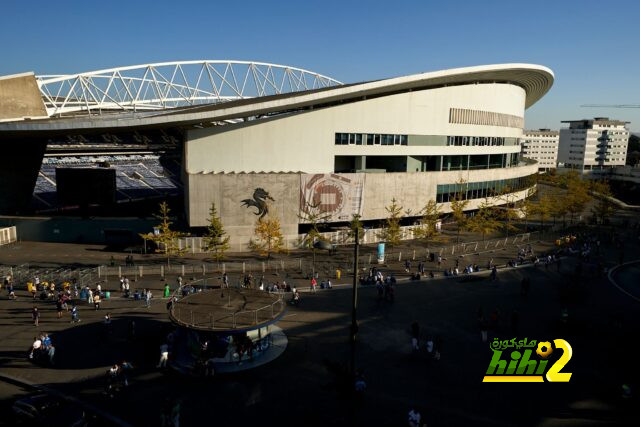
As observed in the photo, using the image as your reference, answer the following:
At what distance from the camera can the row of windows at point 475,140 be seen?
5180 cm

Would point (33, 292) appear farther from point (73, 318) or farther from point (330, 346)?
point (330, 346)

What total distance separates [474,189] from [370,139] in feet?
54.0

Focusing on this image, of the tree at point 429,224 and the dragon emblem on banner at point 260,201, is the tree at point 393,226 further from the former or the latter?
the dragon emblem on banner at point 260,201

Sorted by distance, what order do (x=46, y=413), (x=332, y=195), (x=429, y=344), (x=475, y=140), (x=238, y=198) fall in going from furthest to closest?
(x=475, y=140), (x=332, y=195), (x=238, y=198), (x=429, y=344), (x=46, y=413)

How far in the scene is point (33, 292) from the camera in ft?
92.6

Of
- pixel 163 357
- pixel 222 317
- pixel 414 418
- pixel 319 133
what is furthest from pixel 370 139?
pixel 414 418

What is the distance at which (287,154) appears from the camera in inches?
1682

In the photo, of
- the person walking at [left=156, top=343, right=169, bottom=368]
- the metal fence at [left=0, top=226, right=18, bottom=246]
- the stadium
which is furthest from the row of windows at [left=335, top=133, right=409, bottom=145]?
the metal fence at [left=0, top=226, right=18, bottom=246]

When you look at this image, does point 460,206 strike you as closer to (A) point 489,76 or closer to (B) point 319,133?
(B) point 319,133

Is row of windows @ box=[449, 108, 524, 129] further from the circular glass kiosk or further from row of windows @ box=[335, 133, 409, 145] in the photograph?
the circular glass kiosk

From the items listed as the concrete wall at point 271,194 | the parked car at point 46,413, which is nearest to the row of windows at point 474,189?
the concrete wall at point 271,194

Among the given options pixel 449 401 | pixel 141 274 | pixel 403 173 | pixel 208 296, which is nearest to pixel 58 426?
pixel 208 296

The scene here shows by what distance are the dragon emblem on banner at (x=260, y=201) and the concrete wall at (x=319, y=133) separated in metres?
2.54

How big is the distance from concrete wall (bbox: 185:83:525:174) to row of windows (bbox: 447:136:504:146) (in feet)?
2.32
